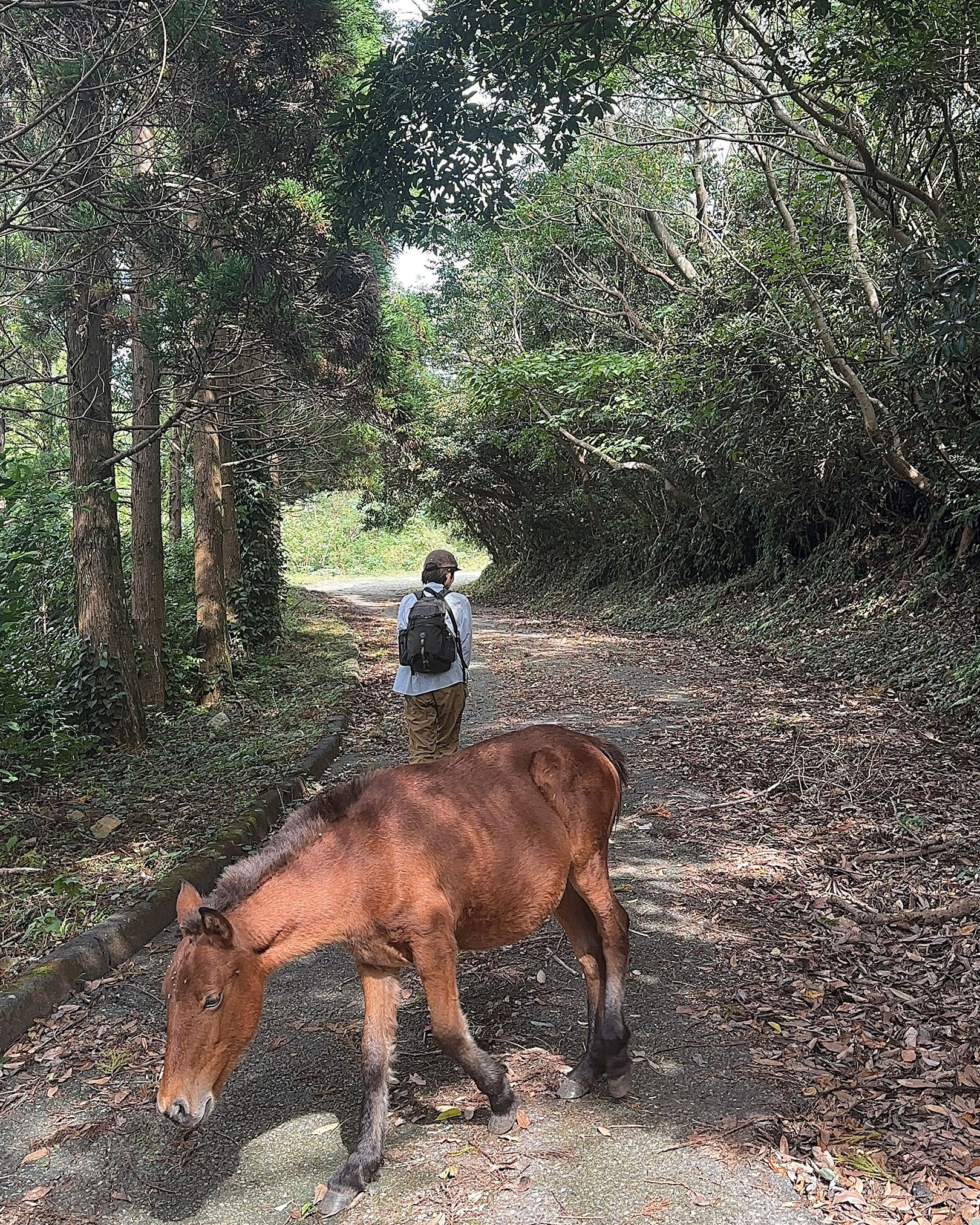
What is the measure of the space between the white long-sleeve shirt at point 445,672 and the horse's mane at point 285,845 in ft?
9.18

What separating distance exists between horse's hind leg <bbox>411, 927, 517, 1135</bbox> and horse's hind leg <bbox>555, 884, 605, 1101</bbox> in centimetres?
35

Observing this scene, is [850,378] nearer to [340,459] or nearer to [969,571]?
[969,571]

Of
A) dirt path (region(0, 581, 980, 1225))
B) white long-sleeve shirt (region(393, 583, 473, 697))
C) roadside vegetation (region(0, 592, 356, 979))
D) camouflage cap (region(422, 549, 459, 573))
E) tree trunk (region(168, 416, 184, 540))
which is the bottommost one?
dirt path (region(0, 581, 980, 1225))

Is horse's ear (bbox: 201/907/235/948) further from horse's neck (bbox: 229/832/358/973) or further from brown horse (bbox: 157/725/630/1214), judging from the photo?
horse's neck (bbox: 229/832/358/973)

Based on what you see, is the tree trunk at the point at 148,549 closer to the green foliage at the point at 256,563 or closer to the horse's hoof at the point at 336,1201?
the green foliage at the point at 256,563

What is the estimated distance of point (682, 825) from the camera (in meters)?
7.18

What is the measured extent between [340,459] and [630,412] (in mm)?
6911

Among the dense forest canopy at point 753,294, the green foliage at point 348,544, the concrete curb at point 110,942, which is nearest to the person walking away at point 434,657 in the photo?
the concrete curb at point 110,942

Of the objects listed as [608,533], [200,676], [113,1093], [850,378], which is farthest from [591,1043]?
[608,533]

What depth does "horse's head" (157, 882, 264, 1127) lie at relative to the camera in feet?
8.86

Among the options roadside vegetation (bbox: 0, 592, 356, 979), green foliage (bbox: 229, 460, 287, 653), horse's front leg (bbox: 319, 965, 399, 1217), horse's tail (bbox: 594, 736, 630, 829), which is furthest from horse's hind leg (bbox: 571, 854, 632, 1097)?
green foliage (bbox: 229, 460, 287, 653)

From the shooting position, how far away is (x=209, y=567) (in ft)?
40.2

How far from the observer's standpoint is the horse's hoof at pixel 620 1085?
3719 mm

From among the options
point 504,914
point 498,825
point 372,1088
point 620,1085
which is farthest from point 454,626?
point 372,1088
